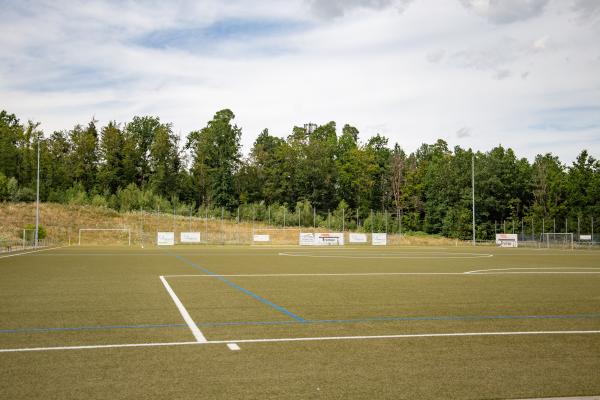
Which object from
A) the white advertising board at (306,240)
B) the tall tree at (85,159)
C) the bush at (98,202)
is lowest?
the white advertising board at (306,240)

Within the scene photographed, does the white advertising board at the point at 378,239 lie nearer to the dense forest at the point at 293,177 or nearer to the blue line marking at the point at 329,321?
the dense forest at the point at 293,177

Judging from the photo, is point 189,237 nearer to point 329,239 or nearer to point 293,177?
point 329,239

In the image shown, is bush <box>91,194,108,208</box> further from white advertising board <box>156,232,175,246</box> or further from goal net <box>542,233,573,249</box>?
goal net <box>542,233,573,249</box>

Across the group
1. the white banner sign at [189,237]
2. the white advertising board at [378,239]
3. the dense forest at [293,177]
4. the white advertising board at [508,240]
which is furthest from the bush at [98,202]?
the white advertising board at [508,240]

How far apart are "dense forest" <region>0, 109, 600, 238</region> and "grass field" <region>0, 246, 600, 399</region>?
236 ft

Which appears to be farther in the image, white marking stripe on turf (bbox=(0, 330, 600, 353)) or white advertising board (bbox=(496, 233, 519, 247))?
white advertising board (bbox=(496, 233, 519, 247))

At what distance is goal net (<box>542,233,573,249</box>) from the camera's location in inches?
2417

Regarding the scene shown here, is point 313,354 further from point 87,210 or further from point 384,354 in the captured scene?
point 87,210

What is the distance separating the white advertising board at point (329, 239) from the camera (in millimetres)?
63562

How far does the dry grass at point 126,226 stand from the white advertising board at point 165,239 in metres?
5.99

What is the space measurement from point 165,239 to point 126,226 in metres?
15.1

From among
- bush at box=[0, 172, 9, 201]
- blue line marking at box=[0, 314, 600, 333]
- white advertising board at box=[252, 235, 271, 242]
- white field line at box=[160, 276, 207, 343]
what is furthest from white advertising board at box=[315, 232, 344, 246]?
blue line marking at box=[0, 314, 600, 333]

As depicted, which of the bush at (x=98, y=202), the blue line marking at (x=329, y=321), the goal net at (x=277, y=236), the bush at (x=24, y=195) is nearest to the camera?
the blue line marking at (x=329, y=321)

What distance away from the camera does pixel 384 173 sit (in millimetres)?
110812
